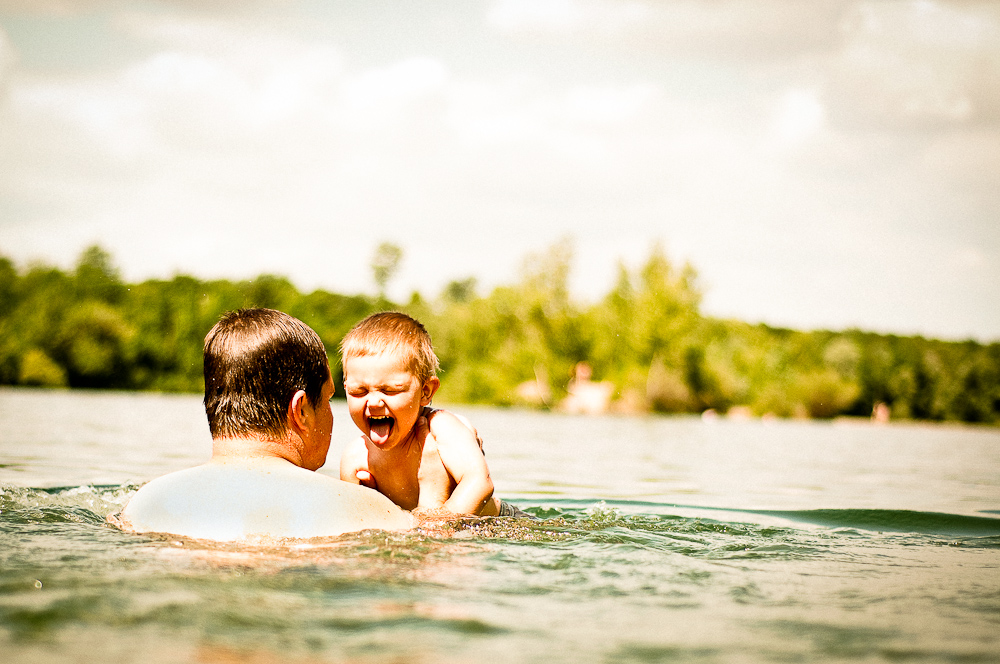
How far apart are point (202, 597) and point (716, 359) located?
44067 mm

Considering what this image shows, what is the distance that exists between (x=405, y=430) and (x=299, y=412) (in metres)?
0.79

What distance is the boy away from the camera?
→ 3.72m

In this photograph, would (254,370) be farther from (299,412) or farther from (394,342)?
(394,342)

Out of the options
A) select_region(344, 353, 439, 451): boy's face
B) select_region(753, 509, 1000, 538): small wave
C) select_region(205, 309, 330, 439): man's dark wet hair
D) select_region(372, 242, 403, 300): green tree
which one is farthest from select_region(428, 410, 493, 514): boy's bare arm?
select_region(372, 242, 403, 300): green tree

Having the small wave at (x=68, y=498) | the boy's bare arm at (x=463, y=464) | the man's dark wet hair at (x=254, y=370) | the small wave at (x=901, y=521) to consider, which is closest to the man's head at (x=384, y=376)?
the boy's bare arm at (x=463, y=464)

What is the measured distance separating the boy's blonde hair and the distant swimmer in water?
567mm

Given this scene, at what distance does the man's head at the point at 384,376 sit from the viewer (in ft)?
12.2

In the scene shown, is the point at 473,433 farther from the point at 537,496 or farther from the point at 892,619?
the point at 537,496

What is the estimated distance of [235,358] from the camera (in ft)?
9.85

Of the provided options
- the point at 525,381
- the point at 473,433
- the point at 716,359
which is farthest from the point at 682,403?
the point at 473,433

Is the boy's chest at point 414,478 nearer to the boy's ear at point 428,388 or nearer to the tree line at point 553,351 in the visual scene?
the boy's ear at point 428,388

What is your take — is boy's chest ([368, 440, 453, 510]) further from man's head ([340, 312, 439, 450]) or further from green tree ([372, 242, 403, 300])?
green tree ([372, 242, 403, 300])

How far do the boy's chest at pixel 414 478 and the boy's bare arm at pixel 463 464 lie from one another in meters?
0.06

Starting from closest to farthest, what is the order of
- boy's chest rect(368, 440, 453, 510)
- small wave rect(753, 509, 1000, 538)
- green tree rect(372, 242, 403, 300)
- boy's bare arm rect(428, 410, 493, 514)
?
boy's bare arm rect(428, 410, 493, 514)
boy's chest rect(368, 440, 453, 510)
small wave rect(753, 509, 1000, 538)
green tree rect(372, 242, 403, 300)
